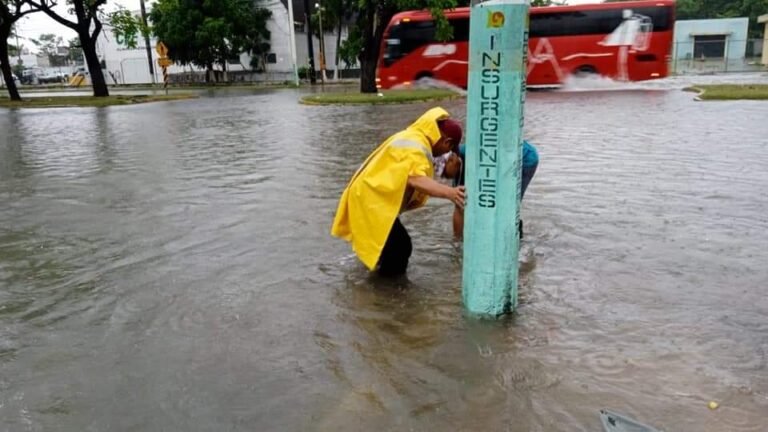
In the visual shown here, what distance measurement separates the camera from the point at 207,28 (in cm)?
4544

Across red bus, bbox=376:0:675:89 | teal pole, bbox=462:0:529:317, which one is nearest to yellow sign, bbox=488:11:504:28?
teal pole, bbox=462:0:529:317

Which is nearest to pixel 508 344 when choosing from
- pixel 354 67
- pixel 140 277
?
pixel 140 277

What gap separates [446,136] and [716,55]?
54768 mm

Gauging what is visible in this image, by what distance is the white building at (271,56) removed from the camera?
168 ft

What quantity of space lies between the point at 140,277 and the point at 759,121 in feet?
41.8

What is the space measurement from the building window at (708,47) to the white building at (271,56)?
28.3 meters

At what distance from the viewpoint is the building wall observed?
48750 millimetres

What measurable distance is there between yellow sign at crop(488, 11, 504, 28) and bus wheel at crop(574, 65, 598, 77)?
956 inches

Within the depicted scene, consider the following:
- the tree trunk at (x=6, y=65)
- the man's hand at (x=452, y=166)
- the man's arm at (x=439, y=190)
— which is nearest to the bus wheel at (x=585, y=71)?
the man's hand at (x=452, y=166)

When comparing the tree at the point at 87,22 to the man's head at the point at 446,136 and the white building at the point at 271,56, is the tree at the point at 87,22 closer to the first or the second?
the white building at the point at 271,56

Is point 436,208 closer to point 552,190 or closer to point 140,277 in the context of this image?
point 552,190

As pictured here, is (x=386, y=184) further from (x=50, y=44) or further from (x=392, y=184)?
(x=50, y=44)

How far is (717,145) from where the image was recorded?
10.1 metres

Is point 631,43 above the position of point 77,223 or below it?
above
